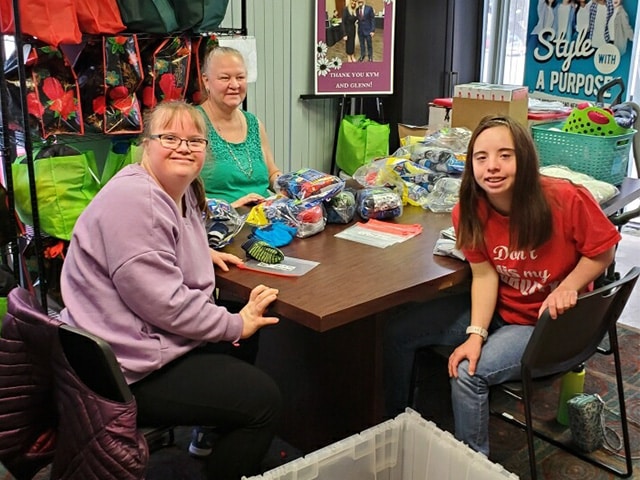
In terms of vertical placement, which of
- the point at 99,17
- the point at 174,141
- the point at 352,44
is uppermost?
the point at 99,17

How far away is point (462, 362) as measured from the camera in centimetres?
190

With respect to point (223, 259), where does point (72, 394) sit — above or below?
below

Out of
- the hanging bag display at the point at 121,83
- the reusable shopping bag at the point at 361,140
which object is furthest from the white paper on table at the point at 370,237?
the reusable shopping bag at the point at 361,140

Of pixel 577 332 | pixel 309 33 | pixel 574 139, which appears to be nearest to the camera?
pixel 577 332

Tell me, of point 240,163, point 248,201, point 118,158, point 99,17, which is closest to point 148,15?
point 99,17

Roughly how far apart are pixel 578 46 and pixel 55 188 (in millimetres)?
3475

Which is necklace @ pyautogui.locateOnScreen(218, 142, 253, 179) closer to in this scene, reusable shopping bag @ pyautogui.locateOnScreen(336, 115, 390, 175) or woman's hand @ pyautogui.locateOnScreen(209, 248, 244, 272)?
woman's hand @ pyautogui.locateOnScreen(209, 248, 244, 272)

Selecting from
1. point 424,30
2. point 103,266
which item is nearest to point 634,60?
point 424,30

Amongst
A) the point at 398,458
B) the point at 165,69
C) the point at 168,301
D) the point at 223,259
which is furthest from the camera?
the point at 165,69

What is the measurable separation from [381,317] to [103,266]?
0.79 meters

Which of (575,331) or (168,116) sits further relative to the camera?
(575,331)

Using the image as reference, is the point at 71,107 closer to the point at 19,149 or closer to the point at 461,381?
the point at 19,149

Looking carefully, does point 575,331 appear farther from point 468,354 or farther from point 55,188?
point 55,188

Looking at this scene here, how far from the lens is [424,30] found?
4605 millimetres
